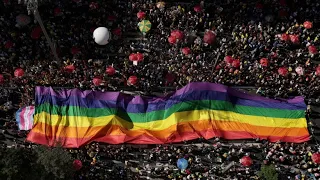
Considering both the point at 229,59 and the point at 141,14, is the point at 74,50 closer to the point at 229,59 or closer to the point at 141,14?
the point at 141,14

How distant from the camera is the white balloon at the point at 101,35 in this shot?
31.4 meters

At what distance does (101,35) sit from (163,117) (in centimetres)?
799

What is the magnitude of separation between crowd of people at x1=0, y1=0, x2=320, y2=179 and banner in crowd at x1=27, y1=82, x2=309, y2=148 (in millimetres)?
1008

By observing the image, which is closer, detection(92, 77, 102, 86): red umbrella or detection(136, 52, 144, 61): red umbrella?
detection(92, 77, 102, 86): red umbrella

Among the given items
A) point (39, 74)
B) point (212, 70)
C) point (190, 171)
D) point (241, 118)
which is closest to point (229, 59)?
point (212, 70)

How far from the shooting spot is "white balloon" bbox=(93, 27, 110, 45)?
31438 mm

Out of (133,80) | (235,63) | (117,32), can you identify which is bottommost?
(133,80)

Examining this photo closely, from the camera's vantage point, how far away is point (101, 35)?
3147cm

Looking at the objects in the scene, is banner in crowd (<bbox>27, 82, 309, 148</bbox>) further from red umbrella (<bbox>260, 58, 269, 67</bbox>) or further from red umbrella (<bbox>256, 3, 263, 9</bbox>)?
red umbrella (<bbox>256, 3, 263, 9</bbox>)

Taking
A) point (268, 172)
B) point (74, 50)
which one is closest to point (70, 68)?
point (74, 50)

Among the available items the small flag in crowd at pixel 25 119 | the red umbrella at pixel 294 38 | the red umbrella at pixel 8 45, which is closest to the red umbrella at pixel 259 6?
the red umbrella at pixel 294 38

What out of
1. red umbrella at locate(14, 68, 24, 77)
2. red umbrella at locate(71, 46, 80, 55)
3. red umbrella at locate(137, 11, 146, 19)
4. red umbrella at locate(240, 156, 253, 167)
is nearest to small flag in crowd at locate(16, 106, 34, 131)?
red umbrella at locate(14, 68, 24, 77)

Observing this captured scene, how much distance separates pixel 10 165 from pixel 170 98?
12418 millimetres

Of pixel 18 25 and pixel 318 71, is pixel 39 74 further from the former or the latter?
pixel 318 71
